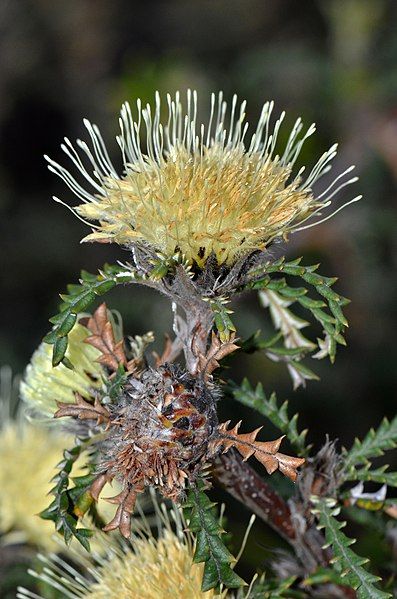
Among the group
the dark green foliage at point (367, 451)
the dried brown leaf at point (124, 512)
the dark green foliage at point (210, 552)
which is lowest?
the dark green foliage at point (367, 451)

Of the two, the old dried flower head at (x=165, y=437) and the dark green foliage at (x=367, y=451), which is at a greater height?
the old dried flower head at (x=165, y=437)

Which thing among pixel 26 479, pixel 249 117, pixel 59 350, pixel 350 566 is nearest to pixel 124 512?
pixel 59 350

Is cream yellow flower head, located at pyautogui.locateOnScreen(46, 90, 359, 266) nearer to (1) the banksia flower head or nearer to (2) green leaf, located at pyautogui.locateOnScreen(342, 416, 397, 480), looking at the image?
(2) green leaf, located at pyautogui.locateOnScreen(342, 416, 397, 480)

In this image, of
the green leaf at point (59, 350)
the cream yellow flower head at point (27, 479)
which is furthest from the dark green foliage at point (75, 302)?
the cream yellow flower head at point (27, 479)

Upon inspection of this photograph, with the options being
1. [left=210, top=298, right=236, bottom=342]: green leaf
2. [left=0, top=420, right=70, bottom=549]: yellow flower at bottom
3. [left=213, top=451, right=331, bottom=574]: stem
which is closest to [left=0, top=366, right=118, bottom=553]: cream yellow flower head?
[left=0, top=420, right=70, bottom=549]: yellow flower at bottom

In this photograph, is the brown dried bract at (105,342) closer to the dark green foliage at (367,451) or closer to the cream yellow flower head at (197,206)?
the cream yellow flower head at (197,206)

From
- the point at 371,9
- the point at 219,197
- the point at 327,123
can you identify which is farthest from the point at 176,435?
the point at 371,9
